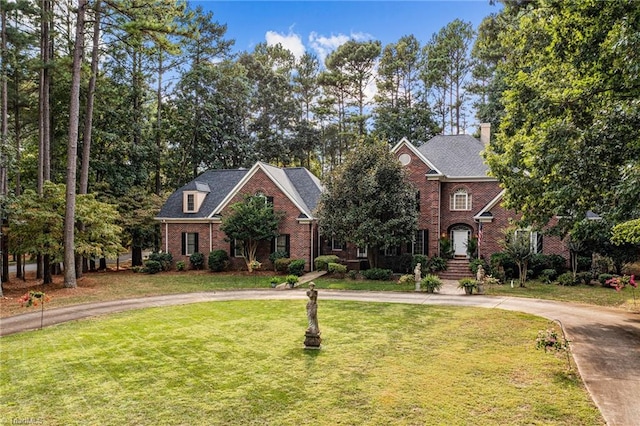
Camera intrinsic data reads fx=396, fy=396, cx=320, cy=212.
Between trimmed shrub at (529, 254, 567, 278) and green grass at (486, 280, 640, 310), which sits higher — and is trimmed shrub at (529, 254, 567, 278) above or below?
above

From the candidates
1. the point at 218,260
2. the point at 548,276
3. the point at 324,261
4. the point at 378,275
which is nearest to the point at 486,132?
the point at 548,276

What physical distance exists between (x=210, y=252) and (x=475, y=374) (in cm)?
2185

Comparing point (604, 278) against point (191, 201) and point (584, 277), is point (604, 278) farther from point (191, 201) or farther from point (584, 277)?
point (191, 201)

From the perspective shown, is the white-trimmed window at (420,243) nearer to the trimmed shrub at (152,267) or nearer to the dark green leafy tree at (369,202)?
the dark green leafy tree at (369,202)

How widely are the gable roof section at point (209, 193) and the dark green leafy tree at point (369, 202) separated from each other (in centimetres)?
955

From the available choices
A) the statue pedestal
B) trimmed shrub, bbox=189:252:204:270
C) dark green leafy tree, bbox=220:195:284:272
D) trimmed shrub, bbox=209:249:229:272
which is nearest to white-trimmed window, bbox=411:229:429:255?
dark green leafy tree, bbox=220:195:284:272

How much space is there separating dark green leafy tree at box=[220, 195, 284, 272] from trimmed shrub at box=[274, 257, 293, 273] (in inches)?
64.6

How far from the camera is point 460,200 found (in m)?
26.9

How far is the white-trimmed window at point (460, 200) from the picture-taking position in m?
26.7

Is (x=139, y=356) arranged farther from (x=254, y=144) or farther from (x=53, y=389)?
(x=254, y=144)

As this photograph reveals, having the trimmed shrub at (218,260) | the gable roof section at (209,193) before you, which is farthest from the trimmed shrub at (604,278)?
the gable roof section at (209,193)

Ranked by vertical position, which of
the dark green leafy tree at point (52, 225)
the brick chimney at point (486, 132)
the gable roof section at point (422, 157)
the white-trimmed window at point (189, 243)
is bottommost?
the white-trimmed window at point (189, 243)

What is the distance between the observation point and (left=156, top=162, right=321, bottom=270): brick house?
85.0ft

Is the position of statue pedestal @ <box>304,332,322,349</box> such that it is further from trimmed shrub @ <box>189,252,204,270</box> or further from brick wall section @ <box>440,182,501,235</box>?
trimmed shrub @ <box>189,252,204,270</box>
